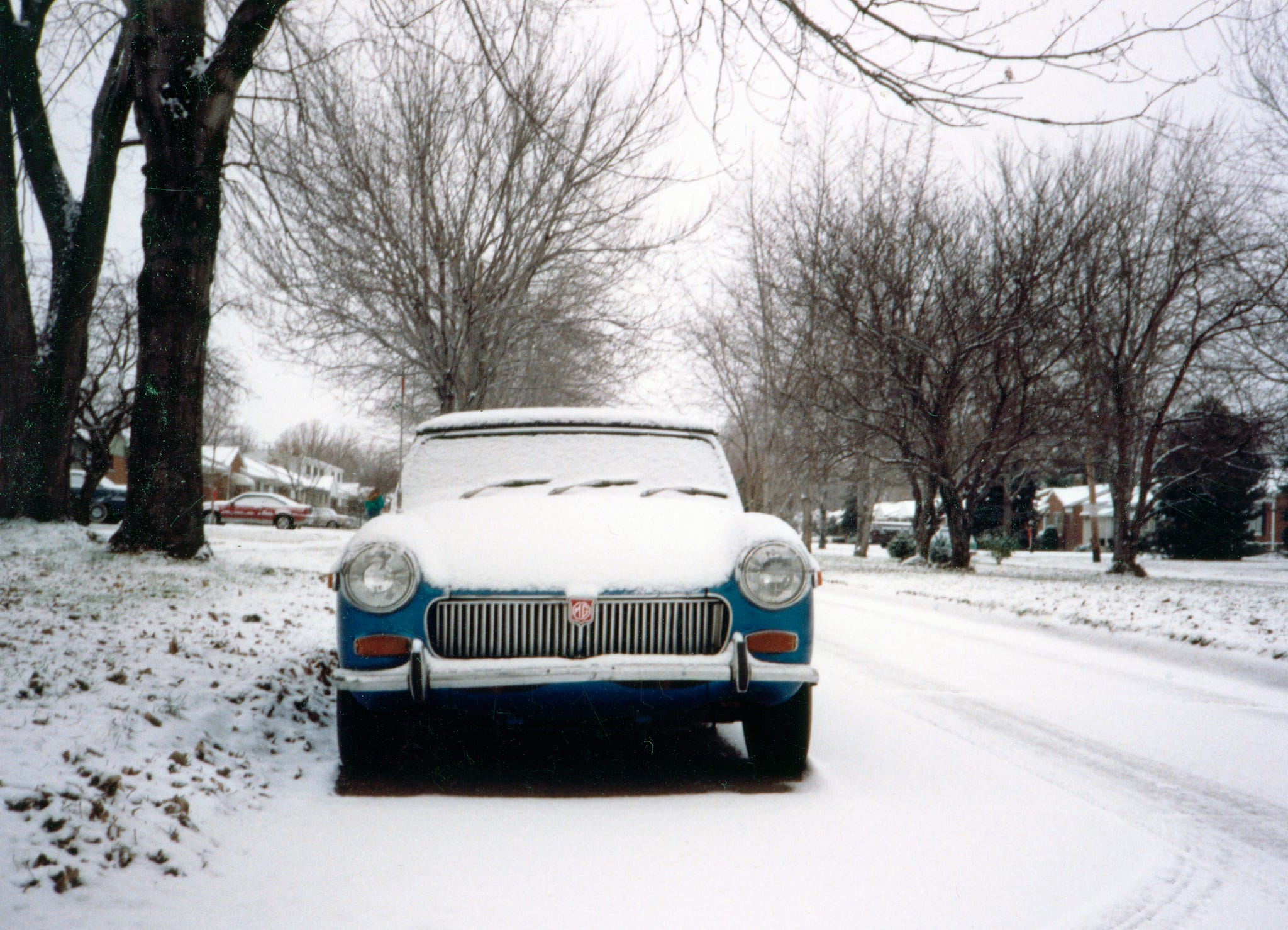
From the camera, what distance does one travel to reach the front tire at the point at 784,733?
4.09 metres

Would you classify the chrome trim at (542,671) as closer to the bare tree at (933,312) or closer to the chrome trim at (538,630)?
the chrome trim at (538,630)

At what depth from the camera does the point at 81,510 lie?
23719 millimetres

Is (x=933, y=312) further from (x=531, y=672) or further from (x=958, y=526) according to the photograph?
(x=531, y=672)

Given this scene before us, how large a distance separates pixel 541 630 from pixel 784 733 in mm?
1141

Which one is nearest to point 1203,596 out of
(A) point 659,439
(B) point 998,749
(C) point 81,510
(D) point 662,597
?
(B) point 998,749

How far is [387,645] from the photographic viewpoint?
3.73 metres

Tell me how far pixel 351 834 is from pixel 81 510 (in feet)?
78.4

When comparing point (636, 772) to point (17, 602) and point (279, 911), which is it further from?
point (17, 602)

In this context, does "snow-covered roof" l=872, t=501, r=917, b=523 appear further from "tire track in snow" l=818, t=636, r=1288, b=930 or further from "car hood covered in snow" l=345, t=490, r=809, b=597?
"car hood covered in snow" l=345, t=490, r=809, b=597

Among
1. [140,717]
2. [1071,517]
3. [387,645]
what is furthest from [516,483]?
[1071,517]

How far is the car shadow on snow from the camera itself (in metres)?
4.01

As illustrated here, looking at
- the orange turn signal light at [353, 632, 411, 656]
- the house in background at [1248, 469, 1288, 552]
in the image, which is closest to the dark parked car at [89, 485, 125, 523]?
the orange turn signal light at [353, 632, 411, 656]

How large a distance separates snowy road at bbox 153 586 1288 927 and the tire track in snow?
1 centimetres

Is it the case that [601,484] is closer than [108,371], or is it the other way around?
[601,484]
